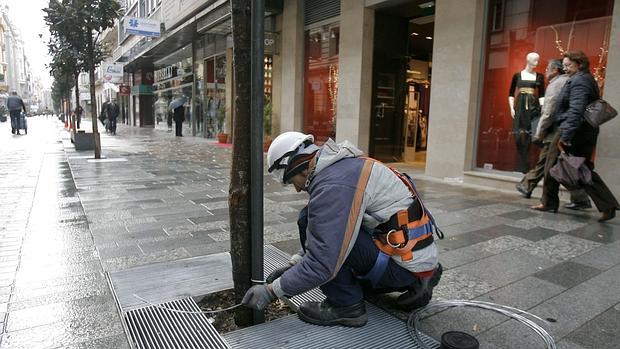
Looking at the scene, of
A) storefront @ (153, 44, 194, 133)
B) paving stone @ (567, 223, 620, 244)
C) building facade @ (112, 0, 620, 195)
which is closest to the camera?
paving stone @ (567, 223, 620, 244)

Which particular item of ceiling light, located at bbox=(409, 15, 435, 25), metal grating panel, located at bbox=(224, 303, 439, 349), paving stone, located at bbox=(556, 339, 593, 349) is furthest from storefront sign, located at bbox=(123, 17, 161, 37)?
paving stone, located at bbox=(556, 339, 593, 349)

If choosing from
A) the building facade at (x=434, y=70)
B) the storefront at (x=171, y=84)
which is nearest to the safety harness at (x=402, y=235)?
the building facade at (x=434, y=70)

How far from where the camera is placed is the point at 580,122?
5105mm

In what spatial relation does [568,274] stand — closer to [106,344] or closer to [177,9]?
[106,344]

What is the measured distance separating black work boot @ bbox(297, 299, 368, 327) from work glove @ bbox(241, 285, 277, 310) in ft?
1.06

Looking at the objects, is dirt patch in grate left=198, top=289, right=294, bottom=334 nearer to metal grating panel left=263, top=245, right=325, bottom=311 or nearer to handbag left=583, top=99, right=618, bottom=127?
metal grating panel left=263, top=245, right=325, bottom=311

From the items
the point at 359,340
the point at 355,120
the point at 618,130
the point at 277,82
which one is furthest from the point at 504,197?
the point at 277,82

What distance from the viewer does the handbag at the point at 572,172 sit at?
5035 millimetres

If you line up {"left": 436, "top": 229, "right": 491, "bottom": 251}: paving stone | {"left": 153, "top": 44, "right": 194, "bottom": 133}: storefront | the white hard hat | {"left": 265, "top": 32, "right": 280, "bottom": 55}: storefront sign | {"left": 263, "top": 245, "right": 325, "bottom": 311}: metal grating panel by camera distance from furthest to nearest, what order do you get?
{"left": 153, "top": 44, "right": 194, "bottom": 133}: storefront → {"left": 265, "top": 32, "right": 280, "bottom": 55}: storefront sign → {"left": 436, "top": 229, "right": 491, "bottom": 251}: paving stone → {"left": 263, "top": 245, "right": 325, "bottom": 311}: metal grating panel → the white hard hat

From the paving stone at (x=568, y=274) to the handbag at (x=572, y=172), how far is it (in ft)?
Result: 5.55

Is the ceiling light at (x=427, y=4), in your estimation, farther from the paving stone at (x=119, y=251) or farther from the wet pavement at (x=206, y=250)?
the paving stone at (x=119, y=251)

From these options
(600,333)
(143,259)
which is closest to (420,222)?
(600,333)

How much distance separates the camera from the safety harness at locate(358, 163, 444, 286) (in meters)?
2.39

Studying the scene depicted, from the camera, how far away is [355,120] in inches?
411
